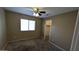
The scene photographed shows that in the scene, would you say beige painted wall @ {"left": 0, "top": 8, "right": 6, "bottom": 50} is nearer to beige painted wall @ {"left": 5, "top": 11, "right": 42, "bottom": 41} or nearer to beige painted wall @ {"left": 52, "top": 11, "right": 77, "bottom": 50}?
beige painted wall @ {"left": 5, "top": 11, "right": 42, "bottom": 41}

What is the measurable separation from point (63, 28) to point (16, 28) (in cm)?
61

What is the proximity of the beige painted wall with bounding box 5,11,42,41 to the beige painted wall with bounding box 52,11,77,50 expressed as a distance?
228mm

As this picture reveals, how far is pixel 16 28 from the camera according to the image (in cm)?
96

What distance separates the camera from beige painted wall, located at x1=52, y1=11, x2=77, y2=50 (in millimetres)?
884

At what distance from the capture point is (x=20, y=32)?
0.98 metres

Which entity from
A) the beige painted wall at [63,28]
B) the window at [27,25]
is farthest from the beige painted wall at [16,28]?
the beige painted wall at [63,28]

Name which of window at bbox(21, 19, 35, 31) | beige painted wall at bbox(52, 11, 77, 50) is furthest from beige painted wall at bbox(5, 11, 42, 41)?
beige painted wall at bbox(52, 11, 77, 50)

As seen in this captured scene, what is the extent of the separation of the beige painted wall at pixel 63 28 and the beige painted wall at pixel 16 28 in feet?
0.75

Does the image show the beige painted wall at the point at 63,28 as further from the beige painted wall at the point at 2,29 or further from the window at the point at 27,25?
the beige painted wall at the point at 2,29

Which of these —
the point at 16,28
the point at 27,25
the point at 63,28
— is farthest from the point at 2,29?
the point at 63,28
